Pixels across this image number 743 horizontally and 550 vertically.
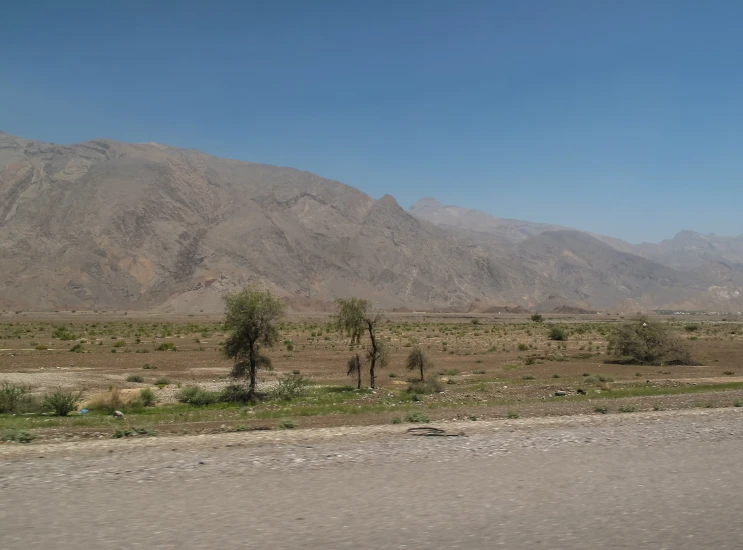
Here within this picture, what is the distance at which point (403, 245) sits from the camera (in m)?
194

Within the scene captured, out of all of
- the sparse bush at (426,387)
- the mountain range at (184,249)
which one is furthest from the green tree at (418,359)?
the mountain range at (184,249)

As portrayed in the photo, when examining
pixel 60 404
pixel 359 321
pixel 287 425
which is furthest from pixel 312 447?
pixel 359 321

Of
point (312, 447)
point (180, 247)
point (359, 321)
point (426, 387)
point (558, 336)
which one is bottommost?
point (558, 336)

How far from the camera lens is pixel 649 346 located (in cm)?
4456

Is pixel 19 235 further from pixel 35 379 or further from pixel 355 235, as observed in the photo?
pixel 35 379

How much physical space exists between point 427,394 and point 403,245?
168456 mm

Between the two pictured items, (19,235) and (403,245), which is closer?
(19,235)

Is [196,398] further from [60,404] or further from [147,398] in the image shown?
[60,404]

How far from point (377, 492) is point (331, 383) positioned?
23718 millimetres

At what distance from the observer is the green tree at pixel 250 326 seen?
26812 mm

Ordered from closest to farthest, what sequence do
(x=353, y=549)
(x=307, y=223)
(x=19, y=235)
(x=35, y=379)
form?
1. (x=353, y=549)
2. (x=35, y=379)
3. (x=19, y=235)
4. (x=307, y=223)

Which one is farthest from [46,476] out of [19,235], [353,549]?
[19,235]

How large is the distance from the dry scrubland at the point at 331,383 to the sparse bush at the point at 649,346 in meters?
1.51

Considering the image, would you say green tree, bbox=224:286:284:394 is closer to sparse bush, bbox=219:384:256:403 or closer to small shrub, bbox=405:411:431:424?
sparse bush, bbox=219:384:256:403
